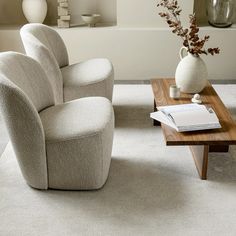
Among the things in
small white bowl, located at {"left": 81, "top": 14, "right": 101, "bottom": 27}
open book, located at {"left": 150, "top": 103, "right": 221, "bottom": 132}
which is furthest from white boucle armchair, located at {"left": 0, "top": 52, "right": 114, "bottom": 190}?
small white bowl, located at {"left": 81, "top": 14, "right": 101, "bottom": 27}

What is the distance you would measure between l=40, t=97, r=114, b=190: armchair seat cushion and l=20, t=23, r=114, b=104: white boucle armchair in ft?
2.47

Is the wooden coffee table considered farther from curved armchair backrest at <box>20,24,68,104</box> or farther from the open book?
curved armchair backrest at <box>20,24,68,104</box>

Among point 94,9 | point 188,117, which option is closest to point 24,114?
point 188,117

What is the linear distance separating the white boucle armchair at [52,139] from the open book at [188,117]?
0.38 m

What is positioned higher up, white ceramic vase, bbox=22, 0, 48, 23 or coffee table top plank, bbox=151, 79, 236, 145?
white ceramic vase, bbox=22, 0, 48, 23

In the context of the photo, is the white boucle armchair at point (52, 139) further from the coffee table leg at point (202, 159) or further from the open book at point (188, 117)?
the coffee table leg at point (202, 159)

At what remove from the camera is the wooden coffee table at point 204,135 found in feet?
7.85

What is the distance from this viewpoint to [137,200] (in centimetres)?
240

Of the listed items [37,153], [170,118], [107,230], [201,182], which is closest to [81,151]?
[37,153]

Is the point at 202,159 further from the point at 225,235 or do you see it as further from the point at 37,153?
the point at 37,153

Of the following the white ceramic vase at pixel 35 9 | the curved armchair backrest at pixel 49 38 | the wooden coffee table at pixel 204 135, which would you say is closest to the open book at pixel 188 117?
the wooden coffee table at pixel 204 135

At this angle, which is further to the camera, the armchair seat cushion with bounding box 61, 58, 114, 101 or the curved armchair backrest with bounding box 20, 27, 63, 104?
the armchair seat cushion with bounding box 61, 58, 114, 101

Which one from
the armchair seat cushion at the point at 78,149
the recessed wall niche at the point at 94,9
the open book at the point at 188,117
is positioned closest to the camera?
the armchair seat cushion at the point at 78,149

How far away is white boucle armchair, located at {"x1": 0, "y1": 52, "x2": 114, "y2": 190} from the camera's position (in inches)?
89.0
